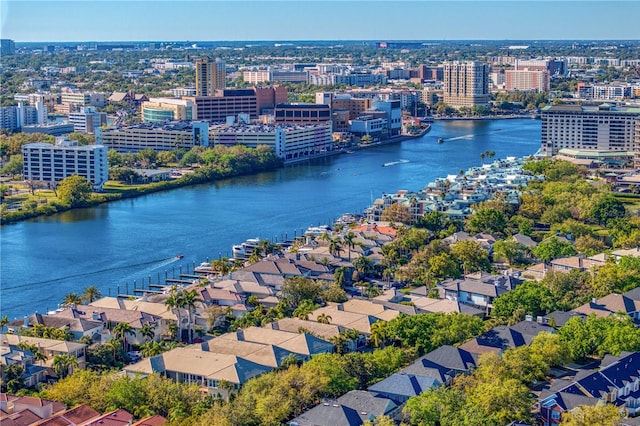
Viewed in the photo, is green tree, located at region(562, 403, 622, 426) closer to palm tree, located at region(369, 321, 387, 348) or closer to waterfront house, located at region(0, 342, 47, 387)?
palm tree, located at region(369, 321, 387, 348)

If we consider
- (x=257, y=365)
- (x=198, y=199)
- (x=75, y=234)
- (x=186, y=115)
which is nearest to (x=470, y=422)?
(x=257, y=365)

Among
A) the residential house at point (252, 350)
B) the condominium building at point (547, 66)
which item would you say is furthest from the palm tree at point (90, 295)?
the condominium building at point (547, 66)

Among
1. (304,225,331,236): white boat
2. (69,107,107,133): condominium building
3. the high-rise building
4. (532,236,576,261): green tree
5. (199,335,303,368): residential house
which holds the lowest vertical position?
(199,335,303,368): residential house

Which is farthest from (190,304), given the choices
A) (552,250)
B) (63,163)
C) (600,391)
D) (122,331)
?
(63,163)

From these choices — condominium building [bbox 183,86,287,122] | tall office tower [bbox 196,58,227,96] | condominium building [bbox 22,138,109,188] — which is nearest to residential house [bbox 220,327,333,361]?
condominium building [bbox 22,138,109,188]

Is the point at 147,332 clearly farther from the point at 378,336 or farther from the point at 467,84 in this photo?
the point at 467,84

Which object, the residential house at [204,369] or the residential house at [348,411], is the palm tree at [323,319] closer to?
the residential house at [204,369]
